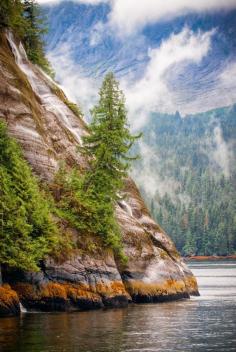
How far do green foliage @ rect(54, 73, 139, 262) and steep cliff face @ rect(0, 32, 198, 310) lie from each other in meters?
2.22

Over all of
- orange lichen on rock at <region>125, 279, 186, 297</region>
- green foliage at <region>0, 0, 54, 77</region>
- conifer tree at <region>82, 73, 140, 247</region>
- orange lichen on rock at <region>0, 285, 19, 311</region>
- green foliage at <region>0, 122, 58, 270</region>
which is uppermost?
green foliage at <region>0, 0, 54, 77</region>

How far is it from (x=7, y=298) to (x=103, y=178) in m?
17.9

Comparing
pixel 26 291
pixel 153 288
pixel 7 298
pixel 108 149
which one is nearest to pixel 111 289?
pixel 153 288

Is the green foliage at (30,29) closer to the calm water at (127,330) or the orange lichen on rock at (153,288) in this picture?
the orange lichen on rock at (153,288)

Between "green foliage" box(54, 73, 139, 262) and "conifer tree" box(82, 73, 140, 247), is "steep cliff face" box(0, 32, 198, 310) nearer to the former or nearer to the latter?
"green foliage" box(54, 73, 139, 262)

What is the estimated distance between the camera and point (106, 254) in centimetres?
5559

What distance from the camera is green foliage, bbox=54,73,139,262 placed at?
186ft

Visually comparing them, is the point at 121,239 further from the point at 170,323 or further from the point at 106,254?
the point at 170,323

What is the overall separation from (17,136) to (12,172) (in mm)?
6738

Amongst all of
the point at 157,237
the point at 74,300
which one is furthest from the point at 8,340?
the point at 157,237

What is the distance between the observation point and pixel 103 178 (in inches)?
2335

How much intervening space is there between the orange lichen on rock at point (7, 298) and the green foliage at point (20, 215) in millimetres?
1819

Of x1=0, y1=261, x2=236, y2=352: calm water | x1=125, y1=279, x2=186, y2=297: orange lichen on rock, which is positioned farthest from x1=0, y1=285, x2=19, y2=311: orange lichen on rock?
x1=125, y1=279, x2=186, y2=297: orange lichen on rock

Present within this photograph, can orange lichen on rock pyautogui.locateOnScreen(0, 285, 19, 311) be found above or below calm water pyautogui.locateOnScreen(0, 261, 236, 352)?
above
